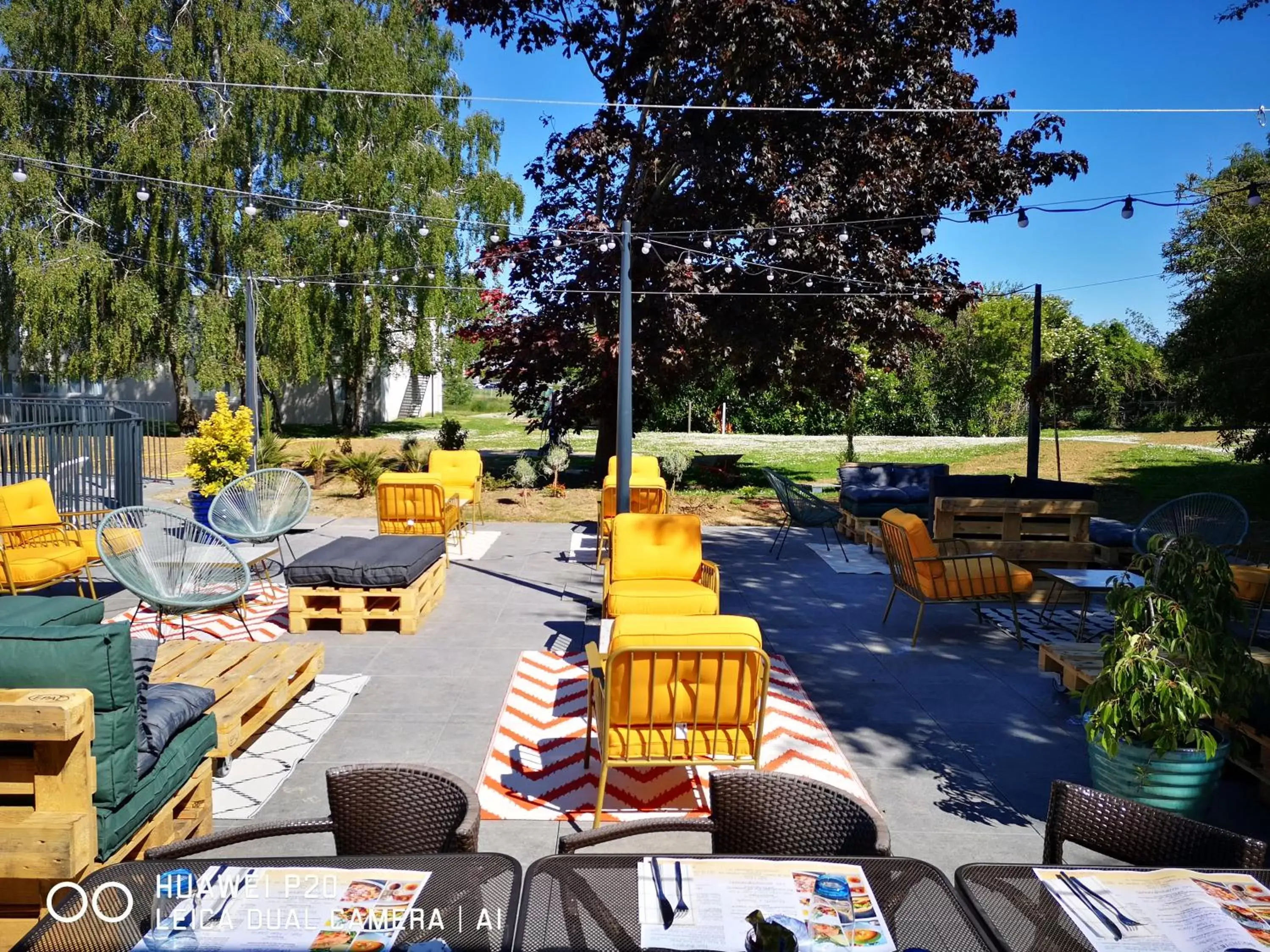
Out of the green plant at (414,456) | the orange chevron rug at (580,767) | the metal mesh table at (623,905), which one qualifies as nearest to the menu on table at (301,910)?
the metal mesh table at (623,905)

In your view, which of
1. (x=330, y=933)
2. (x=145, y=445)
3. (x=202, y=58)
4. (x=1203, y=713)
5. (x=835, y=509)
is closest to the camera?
(x=330, y=933)

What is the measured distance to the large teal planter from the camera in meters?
3.23

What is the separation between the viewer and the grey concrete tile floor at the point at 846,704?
354 cm

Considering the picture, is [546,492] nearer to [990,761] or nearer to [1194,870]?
[990,761]

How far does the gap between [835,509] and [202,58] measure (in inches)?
645

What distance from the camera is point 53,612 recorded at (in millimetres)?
3221

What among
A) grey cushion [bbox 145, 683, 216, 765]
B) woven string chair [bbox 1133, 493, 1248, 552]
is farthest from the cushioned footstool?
woven string chair [bbox 1133, 493, 1248, 552]

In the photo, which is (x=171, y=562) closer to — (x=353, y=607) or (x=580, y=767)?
(x=353, y=607)

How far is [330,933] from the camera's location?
162 cm

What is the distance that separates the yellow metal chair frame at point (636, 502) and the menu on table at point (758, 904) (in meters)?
6.72

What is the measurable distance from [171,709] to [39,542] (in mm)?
4569

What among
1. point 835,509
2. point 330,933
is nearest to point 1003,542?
point 835,509

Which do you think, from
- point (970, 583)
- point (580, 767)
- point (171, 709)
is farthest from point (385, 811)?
point (970, 583)

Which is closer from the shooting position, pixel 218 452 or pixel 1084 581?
pixel 1084 581
